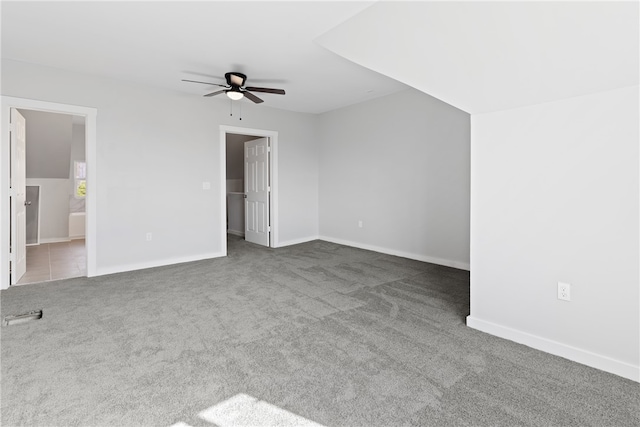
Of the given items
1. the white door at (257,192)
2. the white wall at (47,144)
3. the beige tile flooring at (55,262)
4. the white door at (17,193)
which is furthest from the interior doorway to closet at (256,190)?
the white wall at (47,144)

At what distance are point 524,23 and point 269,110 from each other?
4543mm

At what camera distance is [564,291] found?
2.17 metres

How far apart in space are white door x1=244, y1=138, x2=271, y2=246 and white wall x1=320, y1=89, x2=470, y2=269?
3.89 feet

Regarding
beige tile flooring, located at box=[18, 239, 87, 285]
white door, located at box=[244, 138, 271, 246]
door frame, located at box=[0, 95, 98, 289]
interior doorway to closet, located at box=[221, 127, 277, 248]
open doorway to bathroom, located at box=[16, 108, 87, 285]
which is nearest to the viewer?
door frame, located at box=[0, 95, 98, 289]

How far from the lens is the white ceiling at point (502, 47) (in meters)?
1.66

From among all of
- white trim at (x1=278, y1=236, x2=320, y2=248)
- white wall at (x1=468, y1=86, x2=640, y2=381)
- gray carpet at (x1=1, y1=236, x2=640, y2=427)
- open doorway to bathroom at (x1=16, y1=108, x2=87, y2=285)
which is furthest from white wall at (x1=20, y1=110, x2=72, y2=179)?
Result: white wall at (x1=468, y1=86, x2=640, y2=381)

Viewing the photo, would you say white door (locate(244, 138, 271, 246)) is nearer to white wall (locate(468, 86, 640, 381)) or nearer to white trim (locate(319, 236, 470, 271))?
white trim (locate(319, 236, 470, 271))

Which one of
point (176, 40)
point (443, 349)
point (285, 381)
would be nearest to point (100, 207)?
point (176, 40)

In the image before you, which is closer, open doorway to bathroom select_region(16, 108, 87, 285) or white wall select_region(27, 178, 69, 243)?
open doorway to bathroom select_region(16, 108, 87, 285)

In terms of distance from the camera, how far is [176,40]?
3.12 metres

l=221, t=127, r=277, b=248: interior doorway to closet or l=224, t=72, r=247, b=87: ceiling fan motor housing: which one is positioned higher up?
l=224, t=72, r=247, b=87: ceiling fan motor housing

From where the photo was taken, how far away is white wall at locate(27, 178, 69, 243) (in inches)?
259

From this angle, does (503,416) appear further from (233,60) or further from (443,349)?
(233,60)

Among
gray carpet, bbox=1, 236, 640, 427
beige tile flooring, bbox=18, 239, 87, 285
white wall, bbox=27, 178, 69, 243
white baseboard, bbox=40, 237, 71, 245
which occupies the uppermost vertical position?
white wall, bbox=27, 178, 69, 243
